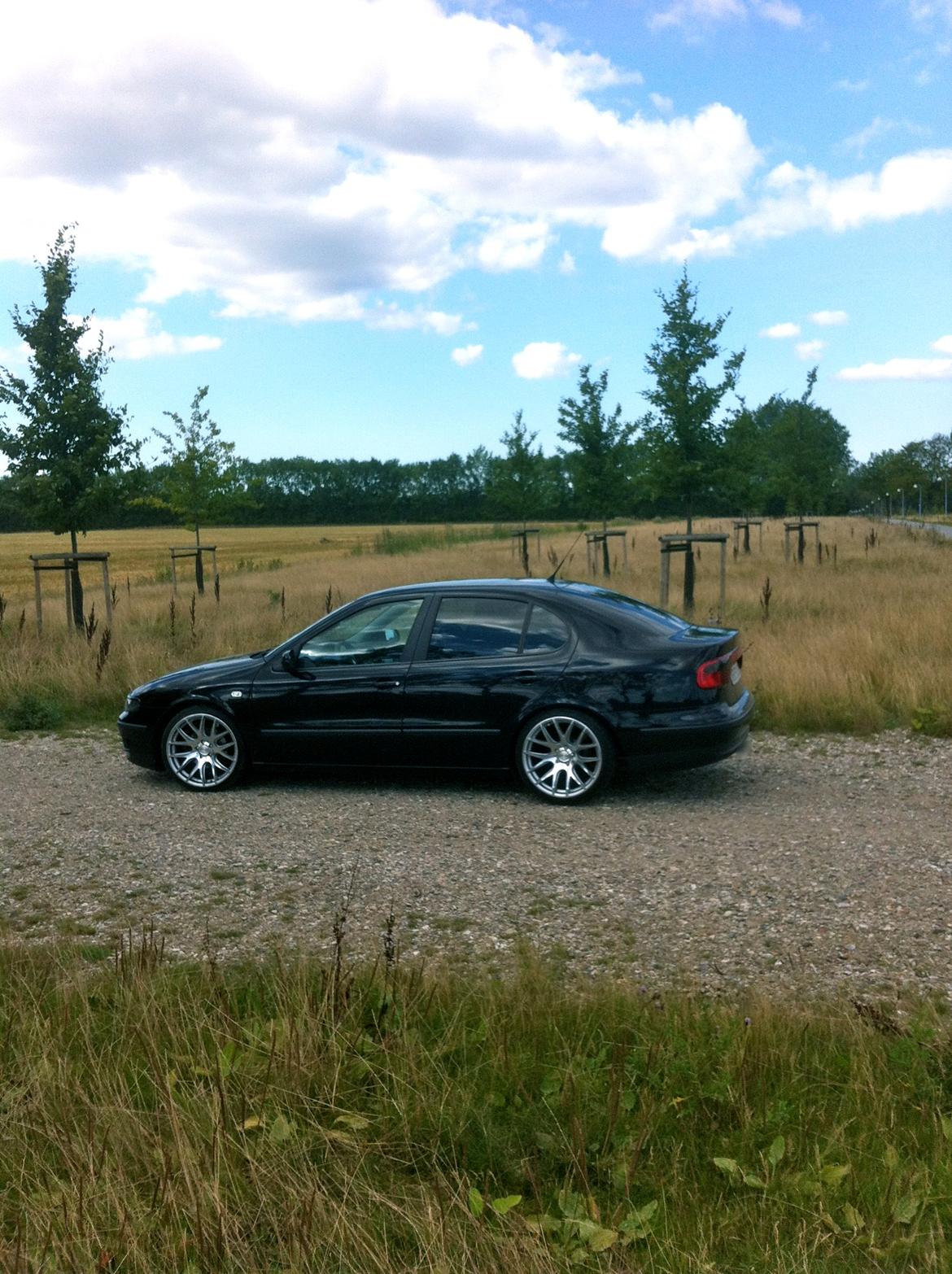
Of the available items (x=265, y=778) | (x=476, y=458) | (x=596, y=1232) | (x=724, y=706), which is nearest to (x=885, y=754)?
(x=724, y=706)

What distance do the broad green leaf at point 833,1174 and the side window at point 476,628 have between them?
5.37 metres

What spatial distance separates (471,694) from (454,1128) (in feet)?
16.3

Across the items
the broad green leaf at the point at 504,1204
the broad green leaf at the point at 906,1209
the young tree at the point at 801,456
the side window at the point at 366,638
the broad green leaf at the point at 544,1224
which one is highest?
the young tree at the point at 801,456

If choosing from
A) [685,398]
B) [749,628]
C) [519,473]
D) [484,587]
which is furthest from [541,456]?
[484,587]

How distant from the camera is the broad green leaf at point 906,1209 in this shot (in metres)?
2.93

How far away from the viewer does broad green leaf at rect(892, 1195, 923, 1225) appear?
2928mm

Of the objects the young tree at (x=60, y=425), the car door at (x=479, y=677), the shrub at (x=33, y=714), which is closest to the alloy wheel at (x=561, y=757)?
the car door at (x=479, y=677)

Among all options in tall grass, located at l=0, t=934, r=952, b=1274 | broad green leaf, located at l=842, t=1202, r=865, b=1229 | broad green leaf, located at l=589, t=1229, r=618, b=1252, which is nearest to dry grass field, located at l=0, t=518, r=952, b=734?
tall grass, located at l=0, t=934, r=952, b=1274

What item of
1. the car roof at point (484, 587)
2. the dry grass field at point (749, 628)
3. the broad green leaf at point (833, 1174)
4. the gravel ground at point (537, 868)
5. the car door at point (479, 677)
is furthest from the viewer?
the dry grass field at point (749, 628)

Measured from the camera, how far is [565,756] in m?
8.08

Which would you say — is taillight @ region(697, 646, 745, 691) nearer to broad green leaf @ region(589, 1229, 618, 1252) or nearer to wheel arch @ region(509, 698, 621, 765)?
wheel arch @ region(509, 698, 621, 765)

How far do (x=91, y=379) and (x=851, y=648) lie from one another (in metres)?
14.5

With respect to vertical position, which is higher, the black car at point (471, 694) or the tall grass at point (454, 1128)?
the black car at point (471, 694)

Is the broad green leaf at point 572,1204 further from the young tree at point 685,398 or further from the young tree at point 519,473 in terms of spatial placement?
the young tree at point 519,473
